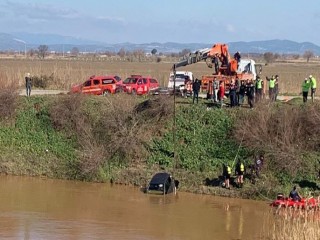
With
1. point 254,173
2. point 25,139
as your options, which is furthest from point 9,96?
point 254,173

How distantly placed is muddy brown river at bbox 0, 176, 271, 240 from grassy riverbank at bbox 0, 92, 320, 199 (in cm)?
132

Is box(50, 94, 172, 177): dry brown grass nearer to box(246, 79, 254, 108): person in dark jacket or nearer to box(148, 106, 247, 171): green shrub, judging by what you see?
box(148, 106, 247, 171): green shrub

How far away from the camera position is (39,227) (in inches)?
952

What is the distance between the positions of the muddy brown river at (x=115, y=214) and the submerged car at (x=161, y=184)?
1.02 feet

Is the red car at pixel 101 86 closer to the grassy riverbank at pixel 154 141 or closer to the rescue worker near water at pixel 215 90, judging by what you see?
the grassy riverbank at pixel 154 141

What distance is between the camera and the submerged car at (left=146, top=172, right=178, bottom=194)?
29938 millimetres

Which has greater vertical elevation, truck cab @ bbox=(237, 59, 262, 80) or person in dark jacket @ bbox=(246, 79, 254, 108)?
truck cab @ bbox=(237, 59, 262, 80)

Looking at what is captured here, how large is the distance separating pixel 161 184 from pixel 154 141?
16.2ft

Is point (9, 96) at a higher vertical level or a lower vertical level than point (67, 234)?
higher

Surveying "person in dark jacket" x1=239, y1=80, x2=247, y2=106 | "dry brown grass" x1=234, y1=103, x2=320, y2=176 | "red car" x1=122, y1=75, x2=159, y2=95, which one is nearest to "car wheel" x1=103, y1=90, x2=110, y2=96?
"red car" x1=122, y1=75, x2=159, y2=95

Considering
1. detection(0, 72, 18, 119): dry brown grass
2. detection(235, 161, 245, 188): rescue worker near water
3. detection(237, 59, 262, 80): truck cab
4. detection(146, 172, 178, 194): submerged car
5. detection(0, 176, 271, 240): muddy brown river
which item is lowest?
detection(0, 176, 271, 240): muddy brown river

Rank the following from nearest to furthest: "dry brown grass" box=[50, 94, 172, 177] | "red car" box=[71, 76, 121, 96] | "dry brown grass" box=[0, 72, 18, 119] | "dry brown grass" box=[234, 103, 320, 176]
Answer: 1. "dry brown grass" box=[234, 103, 320, 176]
2. "dry brown grass" box=[50, 94, 172, 177]
3. "dry brown grass" box=[0, 72, 18, 119]
4. "red car" box=[71, 76, 121, 96]

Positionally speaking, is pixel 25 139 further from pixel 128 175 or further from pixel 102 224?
pixel 102 224

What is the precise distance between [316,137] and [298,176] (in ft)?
7.93
